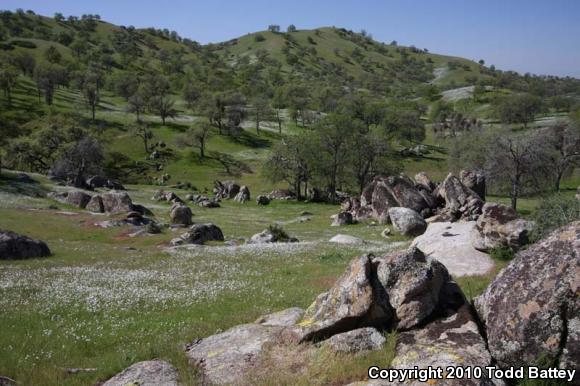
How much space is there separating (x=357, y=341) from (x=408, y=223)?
36.1 m

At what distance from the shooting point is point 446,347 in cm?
954

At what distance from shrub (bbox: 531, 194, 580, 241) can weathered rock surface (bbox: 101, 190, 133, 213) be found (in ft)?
180

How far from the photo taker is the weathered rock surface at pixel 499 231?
23.1m

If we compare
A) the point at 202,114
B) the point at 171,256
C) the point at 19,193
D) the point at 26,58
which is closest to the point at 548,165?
the point at 171,256

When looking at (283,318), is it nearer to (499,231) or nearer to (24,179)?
(499,231)

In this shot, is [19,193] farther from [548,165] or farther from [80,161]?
[548,165]

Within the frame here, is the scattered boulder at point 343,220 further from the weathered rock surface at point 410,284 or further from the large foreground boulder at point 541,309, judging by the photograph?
the large foreground boulder at point 541,309

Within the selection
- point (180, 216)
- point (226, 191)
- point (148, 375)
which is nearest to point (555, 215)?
point (148, 375)

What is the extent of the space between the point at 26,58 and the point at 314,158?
16297 cm

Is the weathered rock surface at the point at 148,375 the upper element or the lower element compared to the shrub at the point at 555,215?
lower

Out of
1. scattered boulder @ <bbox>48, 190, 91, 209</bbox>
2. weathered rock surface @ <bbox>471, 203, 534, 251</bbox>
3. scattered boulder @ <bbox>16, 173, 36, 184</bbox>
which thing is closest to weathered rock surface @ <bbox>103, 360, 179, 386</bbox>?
weathered rock surface @ <bbox>471, 203, 534, 251</bbox>

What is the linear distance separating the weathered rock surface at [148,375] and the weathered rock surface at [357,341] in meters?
3.87

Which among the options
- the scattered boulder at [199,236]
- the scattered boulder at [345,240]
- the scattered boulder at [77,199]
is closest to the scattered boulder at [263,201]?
the scattered boulder at [77,199]

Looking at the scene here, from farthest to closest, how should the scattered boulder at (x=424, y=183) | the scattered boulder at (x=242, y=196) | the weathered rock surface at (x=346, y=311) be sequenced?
the scattered boulder at (x=242, y=196), the scattered boulder at (x=424, y=183), the weathered rock surface at (x=346, y=311)
